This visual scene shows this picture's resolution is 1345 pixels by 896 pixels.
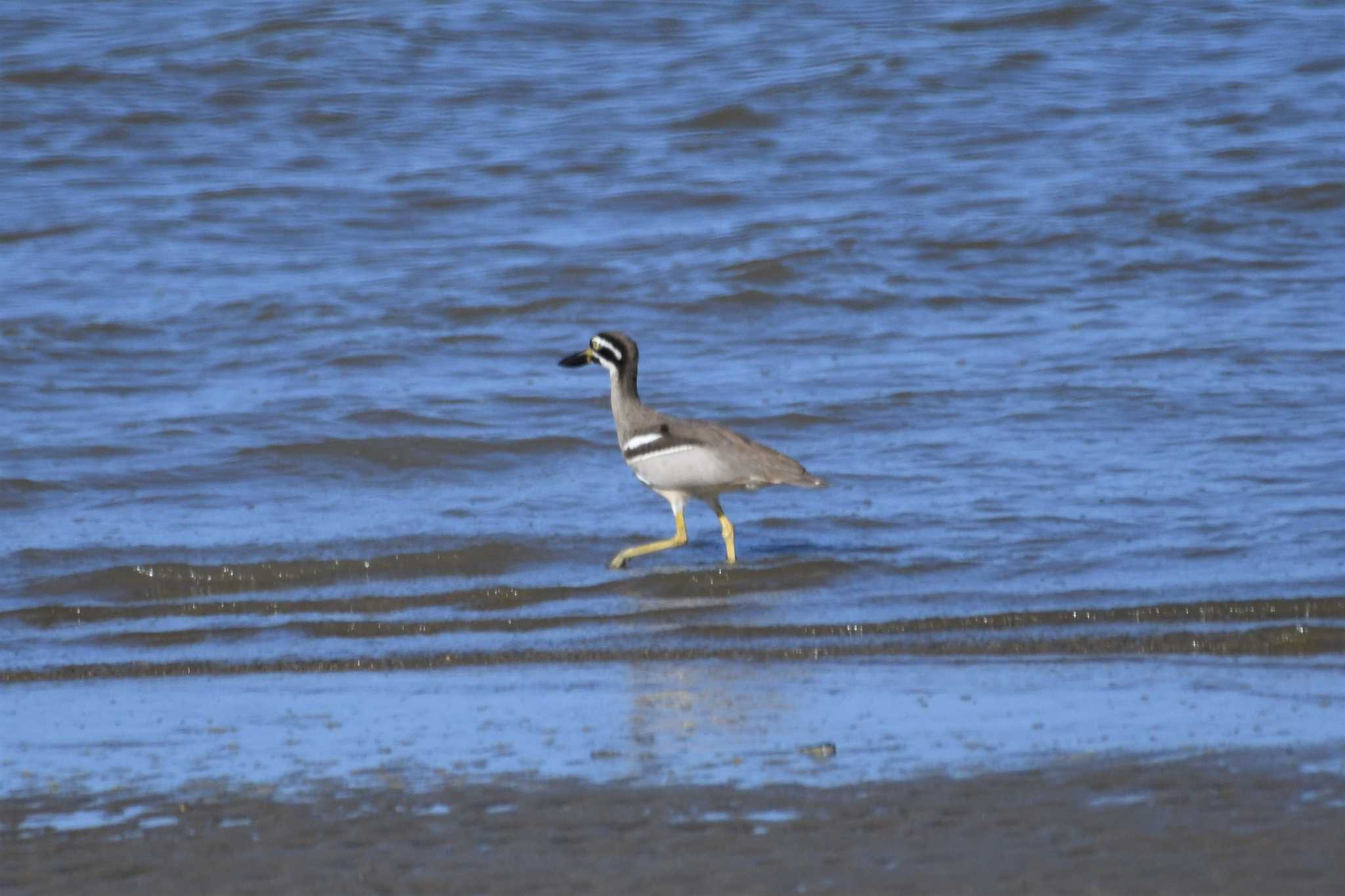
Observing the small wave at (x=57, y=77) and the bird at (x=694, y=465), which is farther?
the small wave at (x=57, y=77)

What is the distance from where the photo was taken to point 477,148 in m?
23.5

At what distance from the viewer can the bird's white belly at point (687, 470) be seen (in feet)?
33.9

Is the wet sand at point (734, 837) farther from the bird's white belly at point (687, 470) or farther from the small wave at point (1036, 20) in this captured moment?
the small wave at point (1036, 20)

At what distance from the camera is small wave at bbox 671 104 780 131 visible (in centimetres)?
2420

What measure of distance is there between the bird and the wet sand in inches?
172

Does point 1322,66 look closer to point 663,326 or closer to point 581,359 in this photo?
point 663,326

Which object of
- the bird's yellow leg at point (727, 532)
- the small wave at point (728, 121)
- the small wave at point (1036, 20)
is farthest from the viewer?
the small wave at point (1036, 20)

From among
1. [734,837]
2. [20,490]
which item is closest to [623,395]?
[20,490]

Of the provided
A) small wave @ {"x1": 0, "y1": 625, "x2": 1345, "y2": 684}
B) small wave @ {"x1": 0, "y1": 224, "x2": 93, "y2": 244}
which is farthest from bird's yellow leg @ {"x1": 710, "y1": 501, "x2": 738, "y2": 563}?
small wave @ {"x1": 0, "y1": 224, "x2": 93, "y2": 244}

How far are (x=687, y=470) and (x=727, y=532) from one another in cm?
47

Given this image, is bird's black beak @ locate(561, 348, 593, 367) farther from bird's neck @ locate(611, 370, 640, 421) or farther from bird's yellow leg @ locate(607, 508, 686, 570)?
bird's yellow leg @ locate(607, 508, 686, 570)

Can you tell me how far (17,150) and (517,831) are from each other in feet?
66.3

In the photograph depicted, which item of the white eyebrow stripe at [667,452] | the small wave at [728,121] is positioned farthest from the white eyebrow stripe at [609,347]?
the small wave at [728,121]

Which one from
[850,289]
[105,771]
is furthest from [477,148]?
[105,771]
